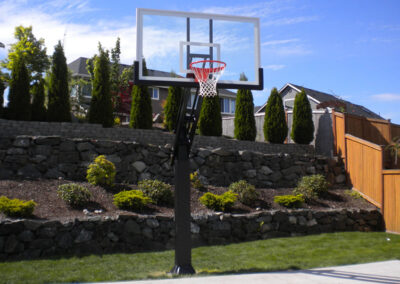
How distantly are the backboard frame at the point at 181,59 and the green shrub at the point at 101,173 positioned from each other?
3831 millimetres

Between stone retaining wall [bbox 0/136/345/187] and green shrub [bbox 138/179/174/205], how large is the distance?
4.31 feet

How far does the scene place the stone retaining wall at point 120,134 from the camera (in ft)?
37.6

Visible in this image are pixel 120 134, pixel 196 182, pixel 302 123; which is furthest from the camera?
pixel 302 123

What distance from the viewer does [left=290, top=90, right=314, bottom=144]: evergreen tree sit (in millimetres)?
15180

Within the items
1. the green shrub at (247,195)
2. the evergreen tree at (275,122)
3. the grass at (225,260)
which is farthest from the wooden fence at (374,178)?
the green shrub at (247,195)

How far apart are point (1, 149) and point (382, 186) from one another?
35.9ft

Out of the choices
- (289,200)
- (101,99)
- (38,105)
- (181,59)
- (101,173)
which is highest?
(101,99)

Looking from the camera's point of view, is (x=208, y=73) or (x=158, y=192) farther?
(x=158, y=192)

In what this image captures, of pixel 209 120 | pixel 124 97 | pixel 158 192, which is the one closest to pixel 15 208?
pixel 158 192

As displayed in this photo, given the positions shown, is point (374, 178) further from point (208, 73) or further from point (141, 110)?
point (141, 110)

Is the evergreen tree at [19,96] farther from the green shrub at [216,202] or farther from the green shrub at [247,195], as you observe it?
the green shrub at [247,195]

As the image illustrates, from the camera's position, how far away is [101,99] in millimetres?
13492

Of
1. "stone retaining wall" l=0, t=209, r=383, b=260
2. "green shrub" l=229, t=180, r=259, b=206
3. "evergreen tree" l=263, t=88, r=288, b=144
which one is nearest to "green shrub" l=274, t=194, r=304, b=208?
"stone retaining wall" l=0, t=209, r=383, b=260

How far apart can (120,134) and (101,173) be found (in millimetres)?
2948
